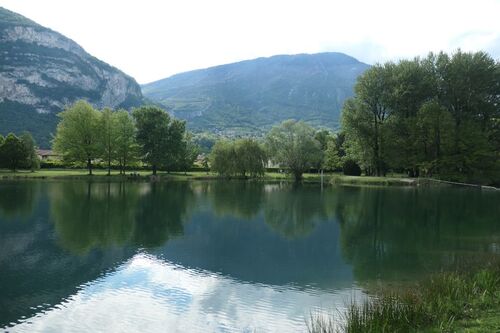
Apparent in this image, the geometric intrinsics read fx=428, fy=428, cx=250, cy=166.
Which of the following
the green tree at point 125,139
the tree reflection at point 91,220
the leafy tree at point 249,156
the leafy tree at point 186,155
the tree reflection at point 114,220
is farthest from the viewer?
the leafy tree at point 186,155

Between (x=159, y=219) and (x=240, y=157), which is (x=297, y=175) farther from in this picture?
(x=159, y=219)

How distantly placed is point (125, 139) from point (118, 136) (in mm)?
1573

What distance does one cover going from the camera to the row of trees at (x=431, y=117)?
211 ft

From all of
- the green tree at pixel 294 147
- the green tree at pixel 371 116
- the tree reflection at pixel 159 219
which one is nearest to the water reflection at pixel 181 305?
the tree reflection at pixel 159 219

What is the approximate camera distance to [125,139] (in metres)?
75.4

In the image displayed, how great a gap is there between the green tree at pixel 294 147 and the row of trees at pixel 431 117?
658 cm

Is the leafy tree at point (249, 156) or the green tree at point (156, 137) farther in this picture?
the green tree at point (156, 137)

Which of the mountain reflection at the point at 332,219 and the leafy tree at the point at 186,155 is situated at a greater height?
the leafy tree at the point at 186,155

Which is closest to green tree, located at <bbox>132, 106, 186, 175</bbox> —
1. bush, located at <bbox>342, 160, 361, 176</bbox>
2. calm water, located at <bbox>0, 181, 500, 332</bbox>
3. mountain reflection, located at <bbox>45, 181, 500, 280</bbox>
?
bush, located at <bbox>342, 160, 361, 176</bbox>

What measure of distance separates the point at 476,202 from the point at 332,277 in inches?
Result: 1233

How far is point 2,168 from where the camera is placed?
245 feet

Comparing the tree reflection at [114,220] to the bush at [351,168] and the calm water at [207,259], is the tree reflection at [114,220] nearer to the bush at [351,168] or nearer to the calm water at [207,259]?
the calm water at [207,259]

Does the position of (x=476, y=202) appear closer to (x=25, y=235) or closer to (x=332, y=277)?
(x=332, y=277)

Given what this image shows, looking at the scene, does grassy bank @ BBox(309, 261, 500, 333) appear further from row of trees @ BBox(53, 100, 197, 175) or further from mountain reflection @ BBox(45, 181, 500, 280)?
row of trees @ BBox(53, 100, 197, 175)
